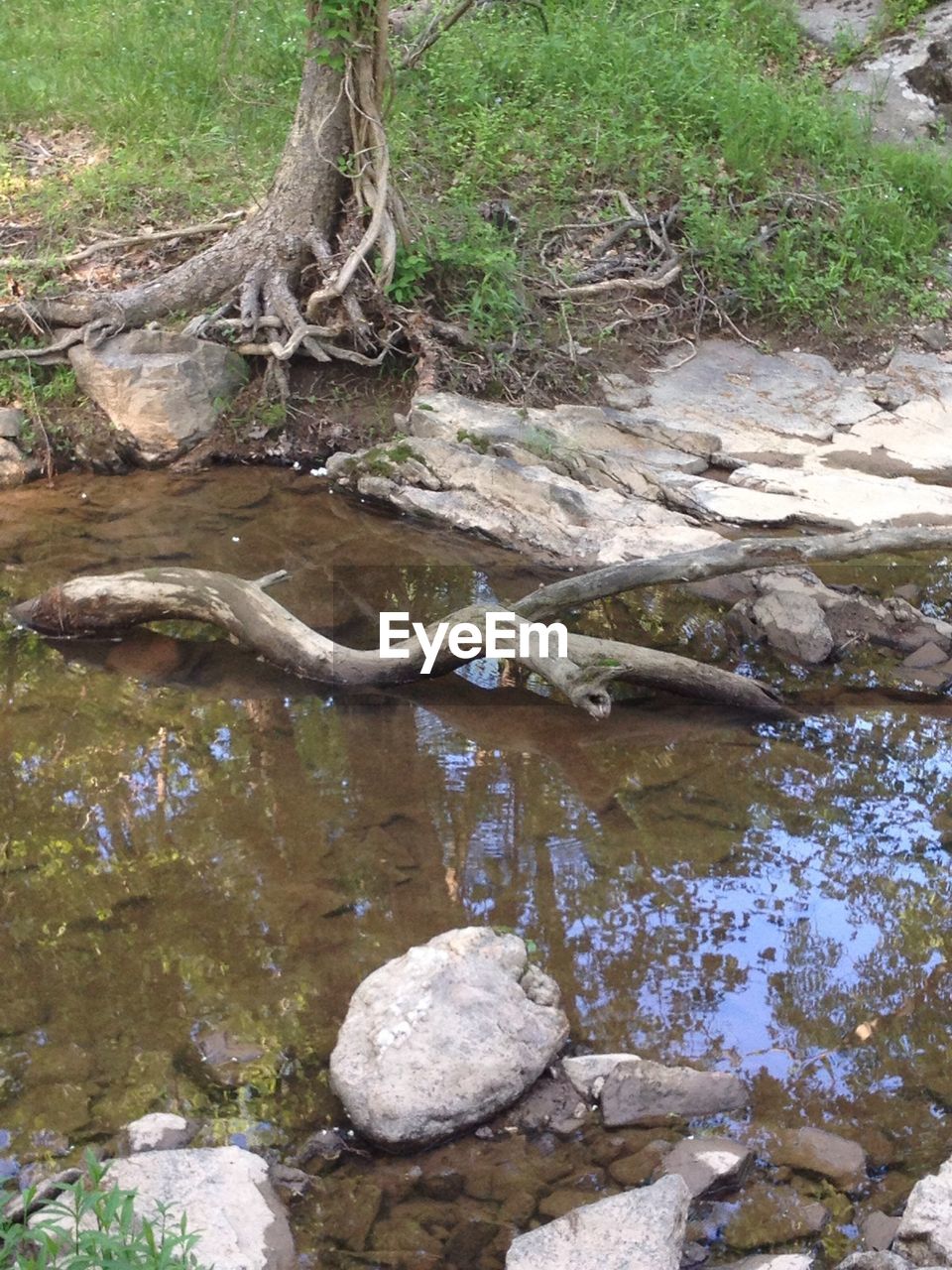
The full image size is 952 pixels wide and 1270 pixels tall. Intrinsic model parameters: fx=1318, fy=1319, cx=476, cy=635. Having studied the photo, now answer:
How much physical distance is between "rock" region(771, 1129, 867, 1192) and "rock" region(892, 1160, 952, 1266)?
9.5 inches

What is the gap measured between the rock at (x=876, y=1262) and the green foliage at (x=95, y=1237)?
135 centimetres

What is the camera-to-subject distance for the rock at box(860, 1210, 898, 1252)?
2.91m

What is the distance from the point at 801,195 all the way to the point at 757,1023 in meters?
6.73

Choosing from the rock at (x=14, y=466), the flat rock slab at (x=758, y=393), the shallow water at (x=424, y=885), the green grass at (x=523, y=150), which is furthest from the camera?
the green grass at (x=523, y=150)

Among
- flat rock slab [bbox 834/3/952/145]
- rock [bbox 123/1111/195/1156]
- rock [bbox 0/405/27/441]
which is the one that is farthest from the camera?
flat rock slab [bbox 834/3/952/145]

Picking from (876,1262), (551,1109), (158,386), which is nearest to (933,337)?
(158,386)

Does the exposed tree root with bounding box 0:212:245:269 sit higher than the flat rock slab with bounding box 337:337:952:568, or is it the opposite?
the exposed tree root with bounding box 0:212:245:269

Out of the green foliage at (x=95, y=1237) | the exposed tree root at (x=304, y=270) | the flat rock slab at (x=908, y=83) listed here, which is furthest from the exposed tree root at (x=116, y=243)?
the green foliage at (x=95, y=1237)

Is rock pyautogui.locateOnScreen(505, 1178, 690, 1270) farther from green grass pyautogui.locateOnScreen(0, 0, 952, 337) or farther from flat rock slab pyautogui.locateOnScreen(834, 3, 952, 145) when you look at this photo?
flat rock slab pyautogui.locateOnScreen(834, 3, 952, 145)

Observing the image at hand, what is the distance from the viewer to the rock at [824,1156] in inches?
123

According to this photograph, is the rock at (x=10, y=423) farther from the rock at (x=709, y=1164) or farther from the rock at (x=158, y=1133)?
the rock at (x=709, y=1164)

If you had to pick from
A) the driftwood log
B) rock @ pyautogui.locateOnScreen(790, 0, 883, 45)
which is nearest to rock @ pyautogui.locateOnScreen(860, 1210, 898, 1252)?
the driftwood log

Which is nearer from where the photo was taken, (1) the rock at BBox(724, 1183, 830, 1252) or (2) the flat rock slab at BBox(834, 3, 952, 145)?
(1) the rock at BBox(724, 1183, 830, 1252)

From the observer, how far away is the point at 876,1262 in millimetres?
2732
